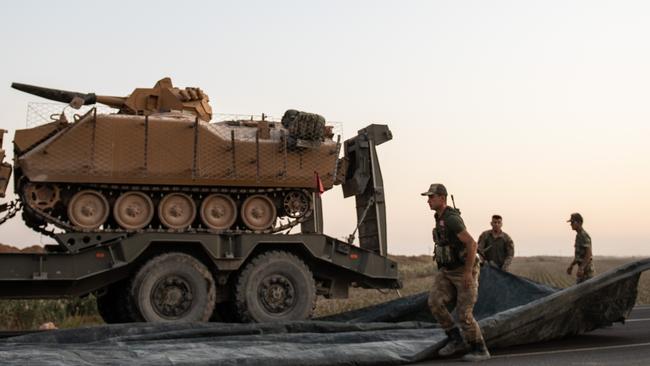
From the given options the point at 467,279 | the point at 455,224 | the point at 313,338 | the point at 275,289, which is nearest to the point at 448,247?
the point at 455,224

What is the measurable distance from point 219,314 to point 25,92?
487 cm

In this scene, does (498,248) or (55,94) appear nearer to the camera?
(55,94)

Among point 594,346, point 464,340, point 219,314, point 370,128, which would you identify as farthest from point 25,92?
point 594,346

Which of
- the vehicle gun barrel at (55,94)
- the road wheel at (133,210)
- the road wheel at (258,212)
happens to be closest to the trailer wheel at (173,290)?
the road wheel at (133,210)

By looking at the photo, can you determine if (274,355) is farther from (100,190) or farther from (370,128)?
(370,128)

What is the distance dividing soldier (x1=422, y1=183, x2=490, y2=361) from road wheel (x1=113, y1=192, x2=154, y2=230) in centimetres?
571

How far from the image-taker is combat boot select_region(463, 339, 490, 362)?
8922 mm

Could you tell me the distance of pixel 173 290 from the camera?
13.1 metres

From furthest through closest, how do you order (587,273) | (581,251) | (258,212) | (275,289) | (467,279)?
(581,251) < (587,273) < (258,212) < (275,289) < (467,279)

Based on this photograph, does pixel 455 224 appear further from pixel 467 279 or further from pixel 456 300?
pixel 456 300

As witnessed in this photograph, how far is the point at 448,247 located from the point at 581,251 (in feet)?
20.5

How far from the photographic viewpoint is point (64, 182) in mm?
12914

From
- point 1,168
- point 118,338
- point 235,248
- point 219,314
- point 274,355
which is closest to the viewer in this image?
point 274,355

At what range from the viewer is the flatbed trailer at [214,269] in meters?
12.7
